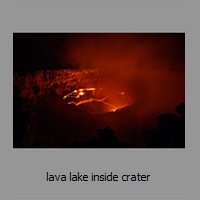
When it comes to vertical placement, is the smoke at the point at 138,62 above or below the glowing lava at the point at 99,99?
above

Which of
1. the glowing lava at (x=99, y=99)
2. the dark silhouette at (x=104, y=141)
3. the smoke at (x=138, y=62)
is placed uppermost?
the smoke at (x=138, y=62)

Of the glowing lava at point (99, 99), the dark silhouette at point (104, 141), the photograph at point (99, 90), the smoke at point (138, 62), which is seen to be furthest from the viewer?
the glowing lava at point (99, 99)

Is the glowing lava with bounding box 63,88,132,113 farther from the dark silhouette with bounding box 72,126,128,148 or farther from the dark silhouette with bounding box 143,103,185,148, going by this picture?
the dark silhouette with bounding box 143,103,185,148

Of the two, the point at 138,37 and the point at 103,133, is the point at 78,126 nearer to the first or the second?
the point at 103,133

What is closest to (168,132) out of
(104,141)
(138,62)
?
(104,141)

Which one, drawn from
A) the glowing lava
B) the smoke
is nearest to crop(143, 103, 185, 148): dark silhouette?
the smoke

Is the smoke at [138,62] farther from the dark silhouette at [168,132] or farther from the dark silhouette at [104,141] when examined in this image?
the dark silhouette at [104,141]

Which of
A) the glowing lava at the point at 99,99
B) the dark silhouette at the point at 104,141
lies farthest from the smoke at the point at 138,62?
the dark silhouette at the point at 104,141

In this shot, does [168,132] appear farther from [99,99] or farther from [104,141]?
→ [99,99]

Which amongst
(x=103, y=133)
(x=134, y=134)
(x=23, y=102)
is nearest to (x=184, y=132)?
(x=134, y=134)
